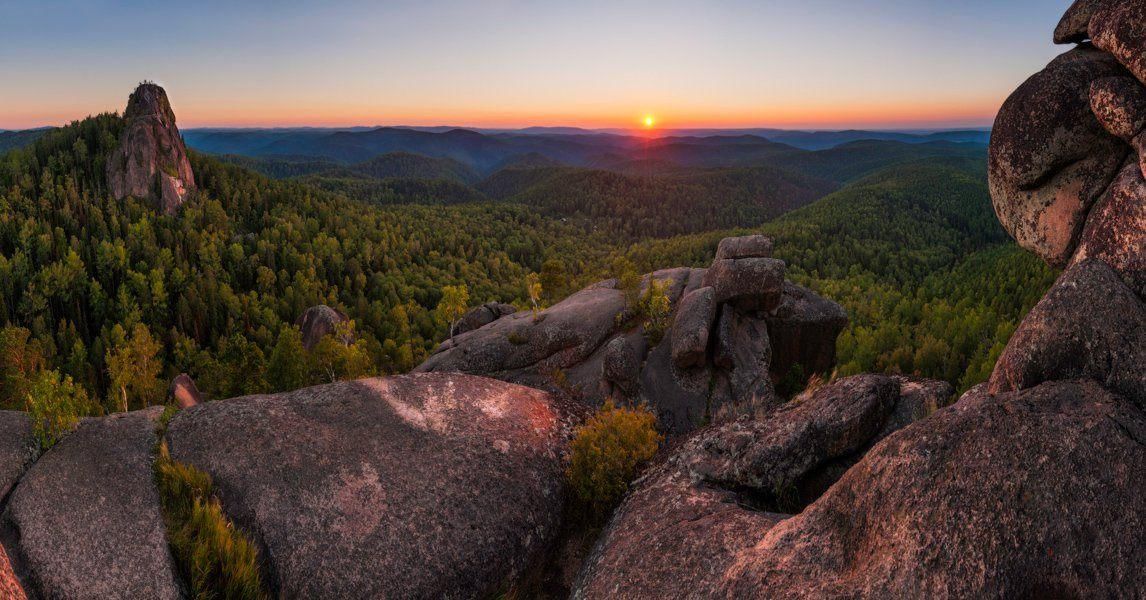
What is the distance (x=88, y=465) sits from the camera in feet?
47.9

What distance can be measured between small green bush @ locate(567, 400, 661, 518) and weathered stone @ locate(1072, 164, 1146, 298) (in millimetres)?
12611

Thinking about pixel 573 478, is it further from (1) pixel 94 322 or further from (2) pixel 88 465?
(1) pixel 94 322

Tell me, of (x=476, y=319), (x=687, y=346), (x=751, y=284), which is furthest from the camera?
(x=476, y=319)

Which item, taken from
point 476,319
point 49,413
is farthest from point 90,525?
point 476,319

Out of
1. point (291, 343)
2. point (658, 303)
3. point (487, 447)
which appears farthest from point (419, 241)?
point (487, 447)

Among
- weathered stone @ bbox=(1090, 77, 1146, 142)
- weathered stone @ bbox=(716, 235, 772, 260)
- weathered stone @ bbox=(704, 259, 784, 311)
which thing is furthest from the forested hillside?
weathered stone @ bbox=(1090, 77, 1146, 142)

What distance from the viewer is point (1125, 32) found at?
39.5 ft

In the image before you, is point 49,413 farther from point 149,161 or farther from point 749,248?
point 149,161

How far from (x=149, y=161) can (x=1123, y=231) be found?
229 metres

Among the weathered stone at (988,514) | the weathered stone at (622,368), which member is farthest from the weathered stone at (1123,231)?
the weathered stone at (622,368)

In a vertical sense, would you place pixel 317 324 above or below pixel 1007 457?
below

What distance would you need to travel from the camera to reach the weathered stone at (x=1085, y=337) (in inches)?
421

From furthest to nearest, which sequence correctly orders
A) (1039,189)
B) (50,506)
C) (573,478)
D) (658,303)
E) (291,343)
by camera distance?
1. (291,343)
2. (658,303)
3. (573,478)
4. (1039,189)
5. (50,506)

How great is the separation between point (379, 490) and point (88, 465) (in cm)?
761
